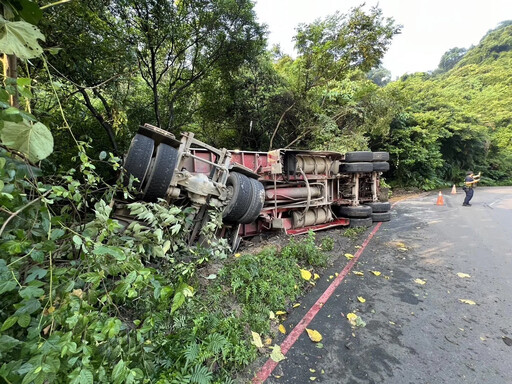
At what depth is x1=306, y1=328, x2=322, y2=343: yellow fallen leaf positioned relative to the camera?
7.52ft

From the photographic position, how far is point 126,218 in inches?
116

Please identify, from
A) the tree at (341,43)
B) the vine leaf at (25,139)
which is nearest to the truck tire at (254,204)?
the vine leaf at (25,139)

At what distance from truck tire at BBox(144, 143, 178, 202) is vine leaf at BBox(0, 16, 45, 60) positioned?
1954mm

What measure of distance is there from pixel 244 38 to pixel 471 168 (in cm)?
2023

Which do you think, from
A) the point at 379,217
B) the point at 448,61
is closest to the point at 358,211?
the point at 379,217

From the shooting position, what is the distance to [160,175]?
2.67 meters

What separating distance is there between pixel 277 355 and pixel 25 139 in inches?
92.9

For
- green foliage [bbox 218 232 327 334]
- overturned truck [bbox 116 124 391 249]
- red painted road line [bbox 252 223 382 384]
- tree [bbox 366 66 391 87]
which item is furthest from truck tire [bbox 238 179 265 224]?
tree [bbox 366 66 391 87]

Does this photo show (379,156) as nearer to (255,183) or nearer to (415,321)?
(255,183)

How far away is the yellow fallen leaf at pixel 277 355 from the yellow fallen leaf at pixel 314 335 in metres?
0.37

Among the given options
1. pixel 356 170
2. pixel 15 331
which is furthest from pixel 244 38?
pixel 15 331

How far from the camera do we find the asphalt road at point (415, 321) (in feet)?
6.37

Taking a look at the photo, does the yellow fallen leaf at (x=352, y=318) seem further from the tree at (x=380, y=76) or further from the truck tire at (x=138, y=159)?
the tree at (x=380, y=76)

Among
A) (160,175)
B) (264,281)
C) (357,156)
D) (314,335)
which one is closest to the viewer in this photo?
(314,335)
